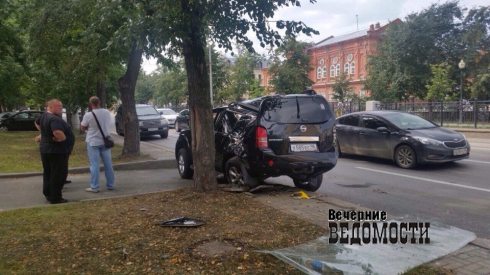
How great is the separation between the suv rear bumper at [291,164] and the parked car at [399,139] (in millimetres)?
4219

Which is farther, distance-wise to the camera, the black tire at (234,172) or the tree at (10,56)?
the tree at (10,56)

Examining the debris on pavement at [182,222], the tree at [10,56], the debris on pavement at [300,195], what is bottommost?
the debris on pavement at [300,195]

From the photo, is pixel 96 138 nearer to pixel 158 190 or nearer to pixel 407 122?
pixel 158 190

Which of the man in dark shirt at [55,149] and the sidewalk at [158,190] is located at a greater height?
the man in dark shirt at [55,149]

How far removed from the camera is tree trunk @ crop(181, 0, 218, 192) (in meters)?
6.75

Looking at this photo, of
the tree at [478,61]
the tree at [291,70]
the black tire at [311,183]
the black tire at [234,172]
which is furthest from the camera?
the tree at [291,70]

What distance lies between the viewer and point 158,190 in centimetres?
817

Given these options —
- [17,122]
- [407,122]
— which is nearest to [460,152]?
[407,122]

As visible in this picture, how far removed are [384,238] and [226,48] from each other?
13.8 ft

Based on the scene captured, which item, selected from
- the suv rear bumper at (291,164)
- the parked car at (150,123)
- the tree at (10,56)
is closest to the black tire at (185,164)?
the suv rear bumper at (291,164)

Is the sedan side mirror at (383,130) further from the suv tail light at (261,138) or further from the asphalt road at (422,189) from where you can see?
the suv tail light at (261,138)

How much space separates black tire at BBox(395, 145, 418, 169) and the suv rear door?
4.41 meters

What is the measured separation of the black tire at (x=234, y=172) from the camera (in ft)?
25.4

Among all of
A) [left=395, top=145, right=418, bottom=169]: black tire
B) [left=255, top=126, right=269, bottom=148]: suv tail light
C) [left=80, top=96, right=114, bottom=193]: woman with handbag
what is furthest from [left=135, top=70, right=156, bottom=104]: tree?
[left=255, top=126, right=269, bottom=148]: suv tail light
